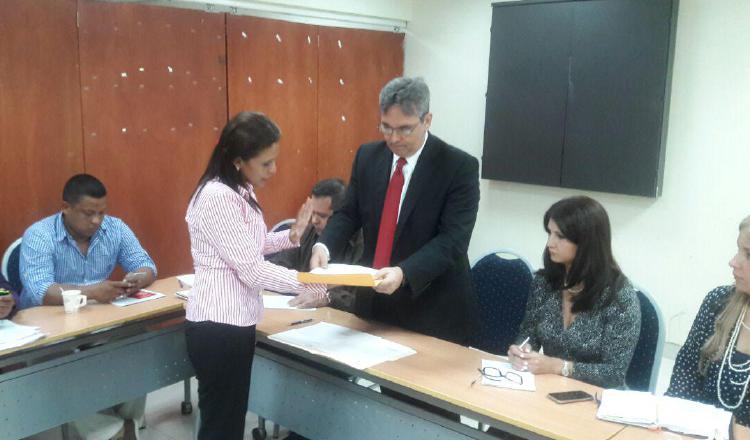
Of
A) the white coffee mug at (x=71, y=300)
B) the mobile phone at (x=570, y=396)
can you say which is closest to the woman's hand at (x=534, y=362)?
the mobile phone at (x=570, y=396)

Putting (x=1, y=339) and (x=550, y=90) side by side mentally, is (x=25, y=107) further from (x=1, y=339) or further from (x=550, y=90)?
(x=550, y=90)

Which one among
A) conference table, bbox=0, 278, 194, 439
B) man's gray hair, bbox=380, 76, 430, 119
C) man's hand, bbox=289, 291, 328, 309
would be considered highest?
man's gray hair, bbox=380, 76, 430, 119

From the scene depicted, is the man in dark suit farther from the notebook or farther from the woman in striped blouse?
the notebook

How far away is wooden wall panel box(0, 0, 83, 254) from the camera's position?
10.4 ft

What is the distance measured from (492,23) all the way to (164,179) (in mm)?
2560

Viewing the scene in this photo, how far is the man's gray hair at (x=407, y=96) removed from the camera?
2006 millimetres

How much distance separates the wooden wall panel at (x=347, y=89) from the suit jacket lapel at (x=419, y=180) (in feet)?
8.58

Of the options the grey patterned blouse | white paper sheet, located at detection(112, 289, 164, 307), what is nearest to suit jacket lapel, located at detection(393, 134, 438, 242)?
the grey patterned blouse

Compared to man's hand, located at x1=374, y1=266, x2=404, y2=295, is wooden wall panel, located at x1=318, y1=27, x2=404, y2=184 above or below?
above

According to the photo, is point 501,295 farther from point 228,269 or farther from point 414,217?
point 228,269

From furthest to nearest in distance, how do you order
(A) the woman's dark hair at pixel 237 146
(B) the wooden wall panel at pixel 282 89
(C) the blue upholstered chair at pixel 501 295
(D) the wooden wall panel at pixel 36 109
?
(B) the wooden wall panel at pixel 282 89
(D) the wooden wall panel at pixel 36 109
(C) the blue upholstered chair at pixel 501 295
(A) the woman's dark hair at pixel 237 146

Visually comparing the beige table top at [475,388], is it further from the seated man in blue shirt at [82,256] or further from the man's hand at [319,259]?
the seated man in blue shirt at [82,256]

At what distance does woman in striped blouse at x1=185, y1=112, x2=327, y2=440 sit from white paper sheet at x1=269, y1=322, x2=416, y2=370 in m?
0.27

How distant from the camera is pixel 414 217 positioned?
216 cm
